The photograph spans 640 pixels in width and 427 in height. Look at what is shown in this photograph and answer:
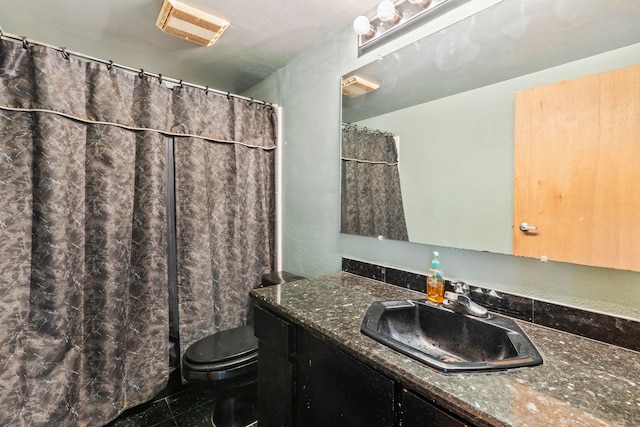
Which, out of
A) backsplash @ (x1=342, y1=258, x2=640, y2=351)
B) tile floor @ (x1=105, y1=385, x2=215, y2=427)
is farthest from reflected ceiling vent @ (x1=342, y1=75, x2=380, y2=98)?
tile floor @ (x1=105, y1=385, x2=215, y2=427)

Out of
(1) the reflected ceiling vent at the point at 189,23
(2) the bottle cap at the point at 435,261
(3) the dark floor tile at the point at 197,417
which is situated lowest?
(3) the dark floor tile at the point at 197,417

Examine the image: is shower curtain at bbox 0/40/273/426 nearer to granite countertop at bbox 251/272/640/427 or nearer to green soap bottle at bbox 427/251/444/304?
granite countertop at bbox 251/272/640/427

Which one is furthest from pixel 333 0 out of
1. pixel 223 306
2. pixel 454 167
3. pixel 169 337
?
pixel 169 337

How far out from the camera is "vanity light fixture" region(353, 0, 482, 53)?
1222 millimetres

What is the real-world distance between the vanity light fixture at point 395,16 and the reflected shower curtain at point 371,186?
1.52 feet

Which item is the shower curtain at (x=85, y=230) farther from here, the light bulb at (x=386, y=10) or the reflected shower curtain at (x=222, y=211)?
the light bulb at (x=386, y=10)

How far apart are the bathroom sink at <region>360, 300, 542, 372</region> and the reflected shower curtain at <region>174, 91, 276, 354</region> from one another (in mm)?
1209

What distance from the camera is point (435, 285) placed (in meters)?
1.12

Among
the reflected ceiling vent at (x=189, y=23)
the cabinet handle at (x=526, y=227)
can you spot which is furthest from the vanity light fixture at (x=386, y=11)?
the cabinet handle at (x=526, y=227)

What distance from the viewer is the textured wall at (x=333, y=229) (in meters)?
0.86

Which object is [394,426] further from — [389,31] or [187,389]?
[187,389]

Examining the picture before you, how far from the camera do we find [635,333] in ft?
2.54

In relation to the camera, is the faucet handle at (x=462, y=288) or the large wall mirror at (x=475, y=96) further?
the faucet handle at (x=462, y=288)

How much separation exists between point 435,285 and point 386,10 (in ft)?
4.06
